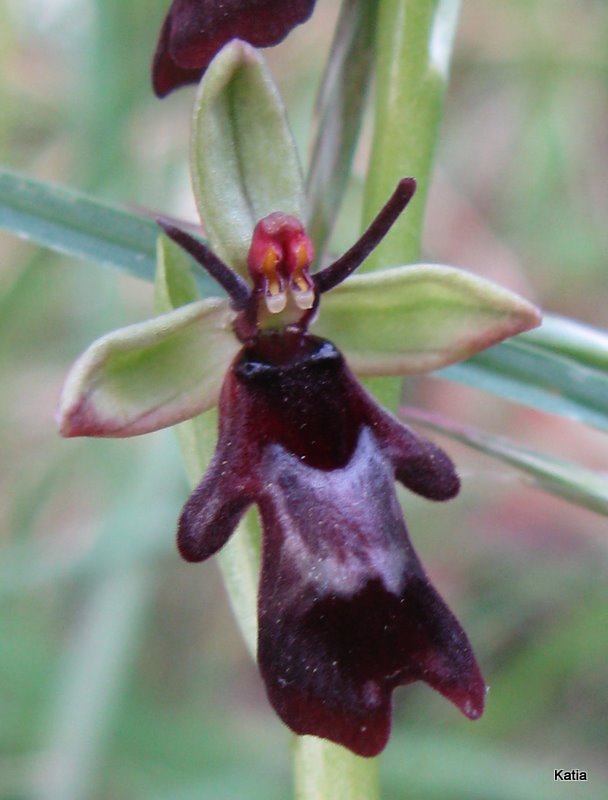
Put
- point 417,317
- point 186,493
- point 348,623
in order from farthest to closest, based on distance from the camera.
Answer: point 186,493 → point 417,317 → point 348,623

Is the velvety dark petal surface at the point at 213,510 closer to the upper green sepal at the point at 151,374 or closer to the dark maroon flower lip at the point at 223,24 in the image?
the upper green sepal at the point at 151,374

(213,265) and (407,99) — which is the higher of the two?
(407,99)

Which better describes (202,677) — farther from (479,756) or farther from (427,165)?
(427,165)

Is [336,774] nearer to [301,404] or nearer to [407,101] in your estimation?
[301,404]

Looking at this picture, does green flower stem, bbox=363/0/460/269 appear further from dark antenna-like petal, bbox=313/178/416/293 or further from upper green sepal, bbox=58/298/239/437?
upper green sepal, bbox=58/298/239/437

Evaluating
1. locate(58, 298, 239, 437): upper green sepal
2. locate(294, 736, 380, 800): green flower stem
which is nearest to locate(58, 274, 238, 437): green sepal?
locate(58, 298, 239, 437): upper green sepal

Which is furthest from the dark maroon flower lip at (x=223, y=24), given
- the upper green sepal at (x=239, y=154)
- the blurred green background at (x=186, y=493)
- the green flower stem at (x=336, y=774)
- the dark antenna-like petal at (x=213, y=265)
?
the green flower stem at (x=336, y=774)

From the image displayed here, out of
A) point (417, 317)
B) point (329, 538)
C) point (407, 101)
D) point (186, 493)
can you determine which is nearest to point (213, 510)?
point (329, 538)

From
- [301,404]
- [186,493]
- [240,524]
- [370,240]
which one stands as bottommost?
[186,493]
